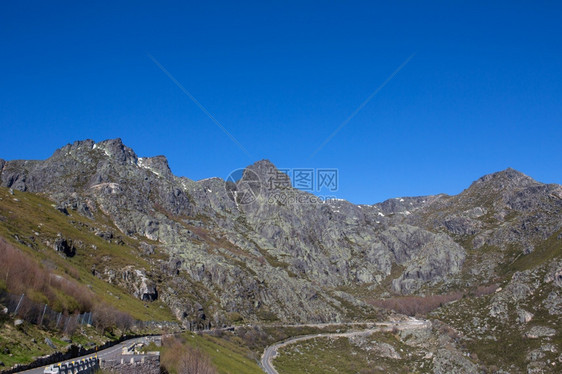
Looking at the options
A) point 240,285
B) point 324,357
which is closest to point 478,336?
point 324,357

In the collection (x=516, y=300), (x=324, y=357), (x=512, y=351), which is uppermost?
(x=516, y=300)

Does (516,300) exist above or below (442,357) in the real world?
above

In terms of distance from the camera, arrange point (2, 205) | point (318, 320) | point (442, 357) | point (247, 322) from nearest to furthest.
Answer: point (442, 357), point (2, 205), point (247, 322), point (318, 320)

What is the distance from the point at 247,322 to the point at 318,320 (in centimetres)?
4497

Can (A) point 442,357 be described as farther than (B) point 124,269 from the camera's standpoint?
No

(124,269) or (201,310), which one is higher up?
(124,269)

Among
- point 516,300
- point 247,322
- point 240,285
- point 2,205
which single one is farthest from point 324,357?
point 2,205

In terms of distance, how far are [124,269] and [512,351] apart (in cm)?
13561

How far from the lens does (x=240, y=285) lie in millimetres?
177750

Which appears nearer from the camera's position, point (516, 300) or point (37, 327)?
point (37, 327)

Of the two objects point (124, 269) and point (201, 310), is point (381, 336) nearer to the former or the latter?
point (201, 310)

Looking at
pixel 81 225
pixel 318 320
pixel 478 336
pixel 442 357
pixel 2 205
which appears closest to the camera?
pixel 442 357

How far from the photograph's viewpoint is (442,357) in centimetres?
12250

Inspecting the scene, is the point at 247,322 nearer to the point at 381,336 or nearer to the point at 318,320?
the point at 318,320
